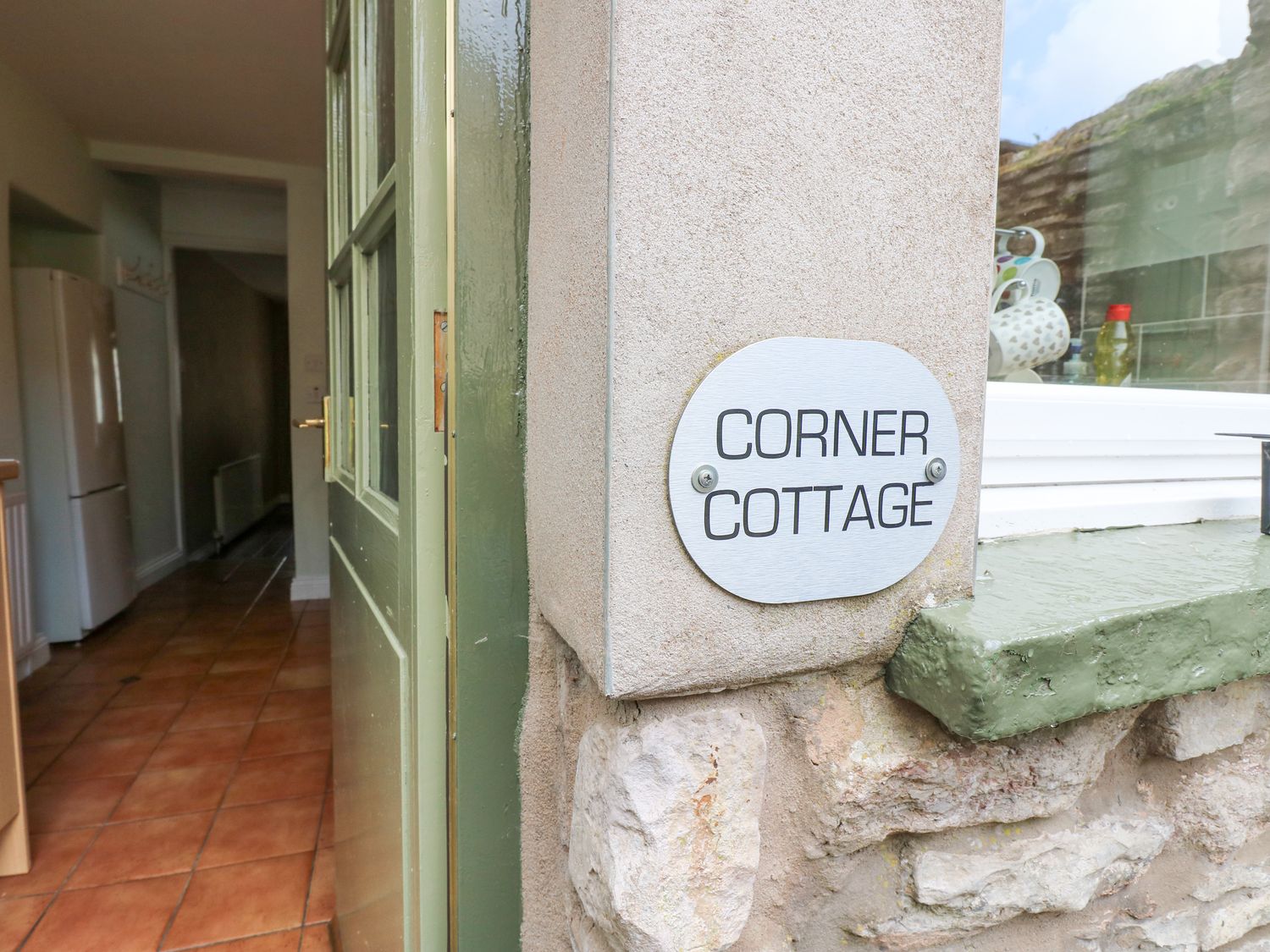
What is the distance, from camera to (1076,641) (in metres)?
0.55

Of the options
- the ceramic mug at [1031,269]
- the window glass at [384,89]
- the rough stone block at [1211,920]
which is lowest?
the rough stone block at [1211,920]

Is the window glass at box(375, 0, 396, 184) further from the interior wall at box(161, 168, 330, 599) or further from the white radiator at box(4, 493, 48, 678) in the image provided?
the interior wall at box(161, 168, 330, 599)

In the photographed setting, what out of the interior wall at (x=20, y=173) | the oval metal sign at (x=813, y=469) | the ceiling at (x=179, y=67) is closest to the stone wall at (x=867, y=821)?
the oval metal sign at (x=813, y=469)

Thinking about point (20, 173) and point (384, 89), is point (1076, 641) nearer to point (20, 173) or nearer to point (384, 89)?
point (384, 89)

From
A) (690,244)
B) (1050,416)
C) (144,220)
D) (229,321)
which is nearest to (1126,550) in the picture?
(1050,416)

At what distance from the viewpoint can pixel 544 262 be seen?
0.59 meters

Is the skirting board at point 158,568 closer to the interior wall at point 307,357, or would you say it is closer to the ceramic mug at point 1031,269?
the interior wall at point 307,357

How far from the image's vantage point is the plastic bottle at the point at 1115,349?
3.87 feet

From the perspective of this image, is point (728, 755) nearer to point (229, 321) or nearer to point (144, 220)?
point (144, 220)

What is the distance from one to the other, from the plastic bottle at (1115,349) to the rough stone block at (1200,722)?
573 mm

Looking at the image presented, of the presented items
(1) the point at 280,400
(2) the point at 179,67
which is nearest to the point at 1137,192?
(2) the point at 179,67

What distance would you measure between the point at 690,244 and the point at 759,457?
16 cm

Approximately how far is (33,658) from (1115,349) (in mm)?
4098

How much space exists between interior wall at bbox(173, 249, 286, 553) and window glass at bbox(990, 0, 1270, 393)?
Answer: 5630 millimetres
